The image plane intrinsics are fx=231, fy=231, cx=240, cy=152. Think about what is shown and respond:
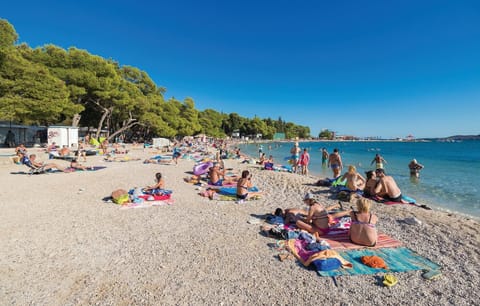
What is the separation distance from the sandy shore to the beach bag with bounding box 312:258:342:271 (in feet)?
0.40

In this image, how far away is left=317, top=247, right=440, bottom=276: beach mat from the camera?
3281 mm

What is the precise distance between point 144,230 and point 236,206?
103 inches

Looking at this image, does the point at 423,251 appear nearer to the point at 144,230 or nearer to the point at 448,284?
the point at 448,284

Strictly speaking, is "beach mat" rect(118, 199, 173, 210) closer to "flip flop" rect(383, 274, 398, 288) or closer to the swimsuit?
the swimsuit

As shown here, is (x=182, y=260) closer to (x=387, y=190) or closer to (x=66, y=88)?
(x=387, y=190)

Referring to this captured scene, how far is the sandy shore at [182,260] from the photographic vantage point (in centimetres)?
280

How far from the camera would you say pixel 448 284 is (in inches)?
122

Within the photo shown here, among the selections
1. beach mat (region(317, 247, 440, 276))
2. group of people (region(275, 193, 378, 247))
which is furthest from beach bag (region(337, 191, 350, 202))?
beach mat (region(317, 247, 440, 276))

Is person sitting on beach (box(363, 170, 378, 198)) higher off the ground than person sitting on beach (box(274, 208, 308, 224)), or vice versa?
person sitting on beach (box(363, 170, 378, 198))

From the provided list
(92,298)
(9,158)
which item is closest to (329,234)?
(92,298)

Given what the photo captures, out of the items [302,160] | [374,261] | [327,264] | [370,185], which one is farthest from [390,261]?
[302,160]

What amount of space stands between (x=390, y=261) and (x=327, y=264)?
1.11m

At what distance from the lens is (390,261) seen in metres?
3.57

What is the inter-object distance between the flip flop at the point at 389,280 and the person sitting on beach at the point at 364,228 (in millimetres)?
912
